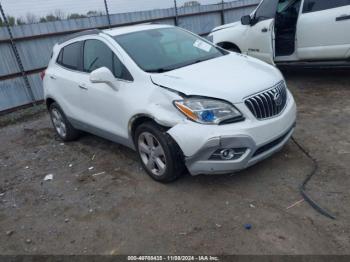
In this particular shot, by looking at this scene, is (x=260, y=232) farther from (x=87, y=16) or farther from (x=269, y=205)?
(x=87, y=16)

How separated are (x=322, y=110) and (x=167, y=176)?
305 cm

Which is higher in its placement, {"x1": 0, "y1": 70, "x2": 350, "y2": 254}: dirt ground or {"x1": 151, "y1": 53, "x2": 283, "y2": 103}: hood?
{"x1": 151, "y1": 53, "x2": 283, "y2": 103}: hood

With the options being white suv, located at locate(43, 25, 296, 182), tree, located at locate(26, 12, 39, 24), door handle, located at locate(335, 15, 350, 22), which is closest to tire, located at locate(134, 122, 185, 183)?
white suv, located at locate(43, 25, 296, 182)

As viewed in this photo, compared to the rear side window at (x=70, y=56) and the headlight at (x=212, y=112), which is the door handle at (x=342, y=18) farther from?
the rear side window at (x=70, y=56)

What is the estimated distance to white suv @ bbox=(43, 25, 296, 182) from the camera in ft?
10.5

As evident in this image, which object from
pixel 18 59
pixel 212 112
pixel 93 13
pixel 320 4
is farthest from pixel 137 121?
pixel 93 13

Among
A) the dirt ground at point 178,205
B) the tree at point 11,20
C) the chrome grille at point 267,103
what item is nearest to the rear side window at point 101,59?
the dirt ground at point 178,205

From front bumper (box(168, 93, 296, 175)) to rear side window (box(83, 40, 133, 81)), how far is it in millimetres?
1087

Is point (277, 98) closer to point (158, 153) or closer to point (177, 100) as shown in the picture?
point (177, 100)

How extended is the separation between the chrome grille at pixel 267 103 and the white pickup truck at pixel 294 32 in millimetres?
2997

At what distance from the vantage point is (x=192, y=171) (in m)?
3.38

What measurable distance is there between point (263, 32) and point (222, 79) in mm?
3888

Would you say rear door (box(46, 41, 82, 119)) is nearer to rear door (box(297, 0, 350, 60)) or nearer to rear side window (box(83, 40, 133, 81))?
rear side window (box(83, 40, 133, 81))

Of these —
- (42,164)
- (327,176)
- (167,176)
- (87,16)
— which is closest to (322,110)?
(327,176)
